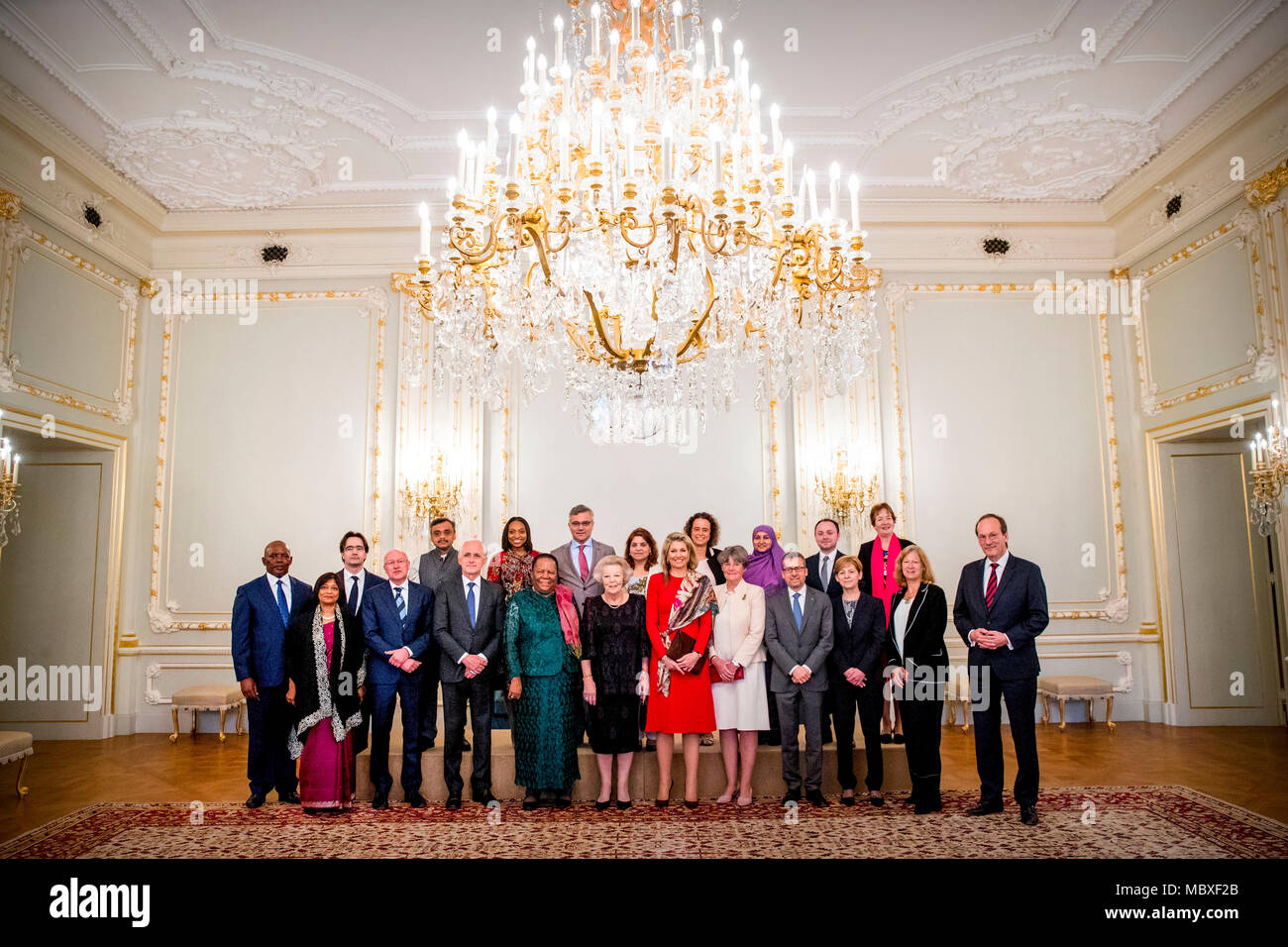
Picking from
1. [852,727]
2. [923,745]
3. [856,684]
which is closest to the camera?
[923,745]

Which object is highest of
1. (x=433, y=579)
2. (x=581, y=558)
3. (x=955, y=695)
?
(x=581, y=558)

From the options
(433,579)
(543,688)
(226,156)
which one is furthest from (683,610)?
(226,156)

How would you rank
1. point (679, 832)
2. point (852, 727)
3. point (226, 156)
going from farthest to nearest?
point (226, 156) → point (852, 727) → point (679, 832)

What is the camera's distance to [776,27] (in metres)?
5.32

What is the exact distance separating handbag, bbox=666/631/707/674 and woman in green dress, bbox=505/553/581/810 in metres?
0.54

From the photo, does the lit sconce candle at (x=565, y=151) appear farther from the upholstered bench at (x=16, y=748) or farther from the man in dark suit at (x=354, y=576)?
the upholstered bench at (x=16, y=748)

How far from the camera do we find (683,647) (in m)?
4.53

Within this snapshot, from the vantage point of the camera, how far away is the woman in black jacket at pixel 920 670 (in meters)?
4.45

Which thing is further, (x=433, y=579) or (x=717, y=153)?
(x=433, y=579)

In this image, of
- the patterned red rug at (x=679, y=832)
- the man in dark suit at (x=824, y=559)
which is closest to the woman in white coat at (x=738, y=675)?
the patterned red rug at (x=679, y=832)

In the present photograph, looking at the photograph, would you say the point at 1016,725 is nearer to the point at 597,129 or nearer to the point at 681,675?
the point at 681,675

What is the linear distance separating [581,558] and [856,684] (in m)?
1.84
